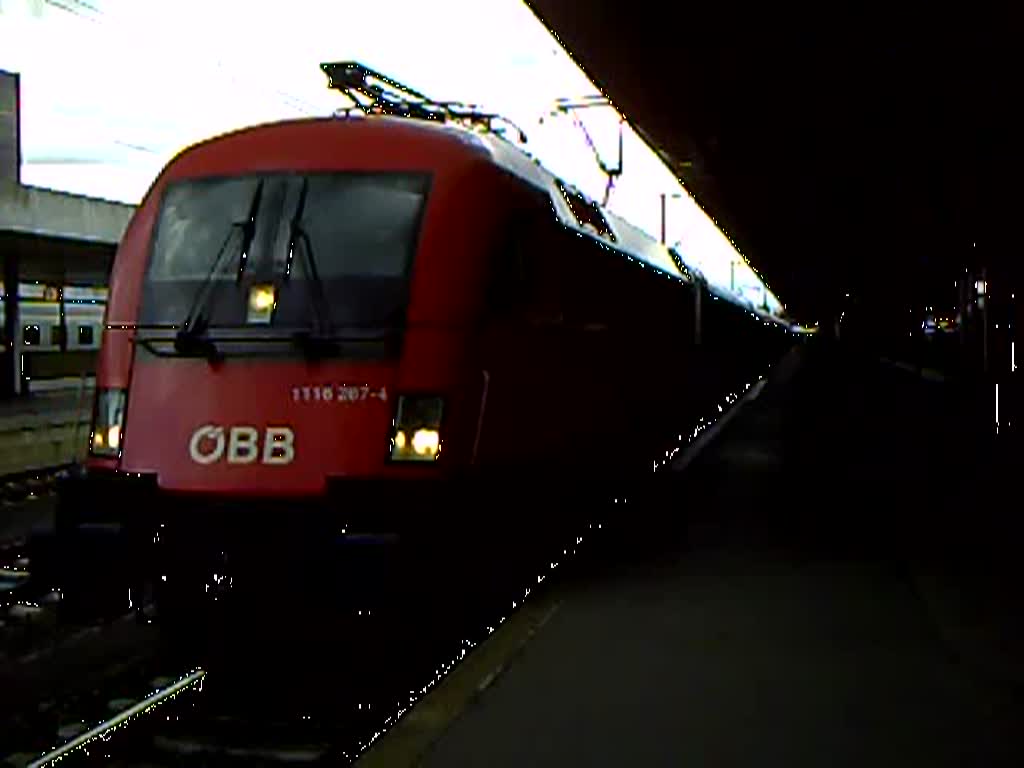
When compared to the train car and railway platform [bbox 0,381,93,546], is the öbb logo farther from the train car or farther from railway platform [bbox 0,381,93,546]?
railway platform [bbox 0,381,93,546]

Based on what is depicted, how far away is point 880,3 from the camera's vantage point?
40.5 feet

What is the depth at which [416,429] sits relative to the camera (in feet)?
20.3

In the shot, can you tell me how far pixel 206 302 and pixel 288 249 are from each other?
0.52 m

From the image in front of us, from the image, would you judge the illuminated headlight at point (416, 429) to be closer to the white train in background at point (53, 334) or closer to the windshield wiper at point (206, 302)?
the windshield wiper at point (206, 302)

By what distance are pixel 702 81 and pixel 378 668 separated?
416 inches

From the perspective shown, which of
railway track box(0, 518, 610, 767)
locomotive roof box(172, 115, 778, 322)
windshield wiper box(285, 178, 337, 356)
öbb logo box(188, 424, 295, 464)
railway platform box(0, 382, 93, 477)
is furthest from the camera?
railway platform box(0, 382, 93, 477)

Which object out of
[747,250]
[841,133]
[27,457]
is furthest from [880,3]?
[747,250]

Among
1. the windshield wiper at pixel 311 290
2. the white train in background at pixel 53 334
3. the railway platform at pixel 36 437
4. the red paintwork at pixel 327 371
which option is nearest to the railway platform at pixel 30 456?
the railway platform at pixel 36 437

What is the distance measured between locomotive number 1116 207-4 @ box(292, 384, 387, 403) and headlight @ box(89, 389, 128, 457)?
0.99 meters

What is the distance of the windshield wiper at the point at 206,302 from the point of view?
6.40 meters

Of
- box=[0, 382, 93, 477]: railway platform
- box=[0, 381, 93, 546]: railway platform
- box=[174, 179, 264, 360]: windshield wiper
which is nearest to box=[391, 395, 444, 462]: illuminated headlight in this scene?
box=[174, 179, 264, 360]: windshield wiper

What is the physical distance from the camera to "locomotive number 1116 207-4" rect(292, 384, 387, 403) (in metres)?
6.16

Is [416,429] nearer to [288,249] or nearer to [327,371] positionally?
[327,371]

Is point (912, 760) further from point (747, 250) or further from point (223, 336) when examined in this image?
point (747, 250)
